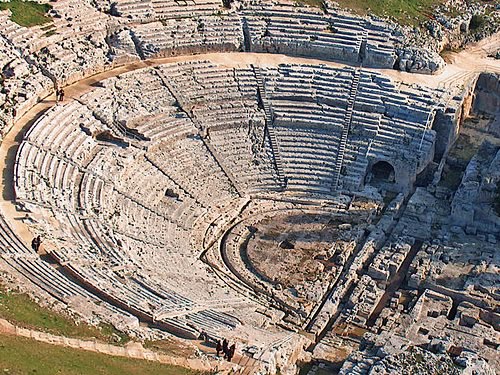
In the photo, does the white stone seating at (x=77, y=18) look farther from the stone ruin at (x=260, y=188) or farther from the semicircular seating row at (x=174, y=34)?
the stone ruin at (x=260, y=188)

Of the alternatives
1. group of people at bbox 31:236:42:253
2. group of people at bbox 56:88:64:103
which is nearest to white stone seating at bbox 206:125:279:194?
group of people at bbox 56:88:64:103

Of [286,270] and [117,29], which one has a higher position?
[117,29]

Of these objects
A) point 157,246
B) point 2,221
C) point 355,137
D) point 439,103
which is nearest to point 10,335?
point 2,221

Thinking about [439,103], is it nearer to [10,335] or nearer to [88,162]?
[88,162]

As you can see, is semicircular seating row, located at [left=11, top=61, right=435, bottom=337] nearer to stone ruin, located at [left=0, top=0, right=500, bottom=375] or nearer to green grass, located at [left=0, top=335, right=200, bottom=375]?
stone ruin, located at [left=0, top=0, right=500, bottom=375]

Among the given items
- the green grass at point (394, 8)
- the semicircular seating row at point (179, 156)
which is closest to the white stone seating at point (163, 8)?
the semicircular seating row at point (179, 156)

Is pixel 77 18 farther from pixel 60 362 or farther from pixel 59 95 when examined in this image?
pixel 60 362
